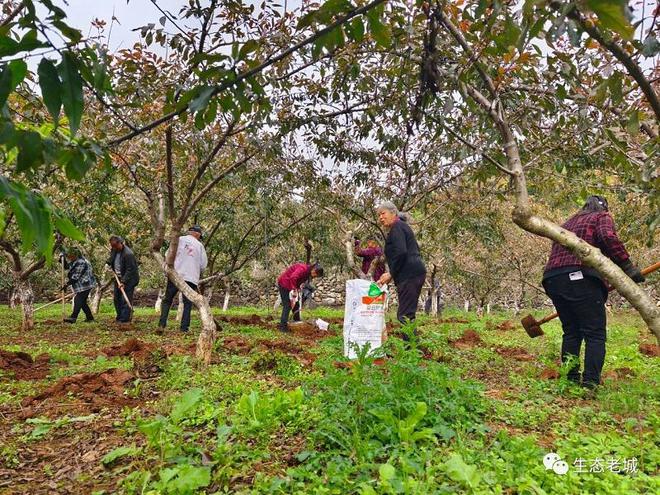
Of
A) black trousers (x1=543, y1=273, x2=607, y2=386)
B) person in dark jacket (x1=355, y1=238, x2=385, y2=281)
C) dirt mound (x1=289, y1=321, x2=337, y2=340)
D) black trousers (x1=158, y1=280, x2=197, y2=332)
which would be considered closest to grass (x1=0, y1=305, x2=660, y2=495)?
black trousers (x1=543, y1=273, x2=607, y2=386)

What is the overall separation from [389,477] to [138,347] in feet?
13.8

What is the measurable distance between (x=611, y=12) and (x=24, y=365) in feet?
18.2

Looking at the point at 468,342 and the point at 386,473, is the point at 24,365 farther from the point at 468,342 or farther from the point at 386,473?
the point at 468,342

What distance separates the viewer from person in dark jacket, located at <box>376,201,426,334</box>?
530 cm

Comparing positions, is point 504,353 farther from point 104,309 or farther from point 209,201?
point 104,309

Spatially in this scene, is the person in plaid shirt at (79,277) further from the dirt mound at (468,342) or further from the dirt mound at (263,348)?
the dirt mound at (468,342)

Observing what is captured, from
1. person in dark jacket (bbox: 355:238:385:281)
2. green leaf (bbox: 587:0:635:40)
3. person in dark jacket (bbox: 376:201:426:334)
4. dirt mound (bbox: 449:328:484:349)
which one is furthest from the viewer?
person in dark jacket (bbox: 355:238:385:281)

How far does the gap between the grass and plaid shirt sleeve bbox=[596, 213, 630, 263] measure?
1.00 metres

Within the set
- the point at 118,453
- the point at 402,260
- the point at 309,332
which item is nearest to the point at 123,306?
the point at 309,332

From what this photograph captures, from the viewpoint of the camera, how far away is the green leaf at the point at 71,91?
3.43ft

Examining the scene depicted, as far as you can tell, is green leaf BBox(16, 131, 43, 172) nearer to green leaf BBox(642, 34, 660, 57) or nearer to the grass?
the grass

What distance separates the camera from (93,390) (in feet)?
11.9

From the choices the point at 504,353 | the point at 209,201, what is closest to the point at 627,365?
the point at 504,353

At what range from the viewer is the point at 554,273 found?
402 centimetres
